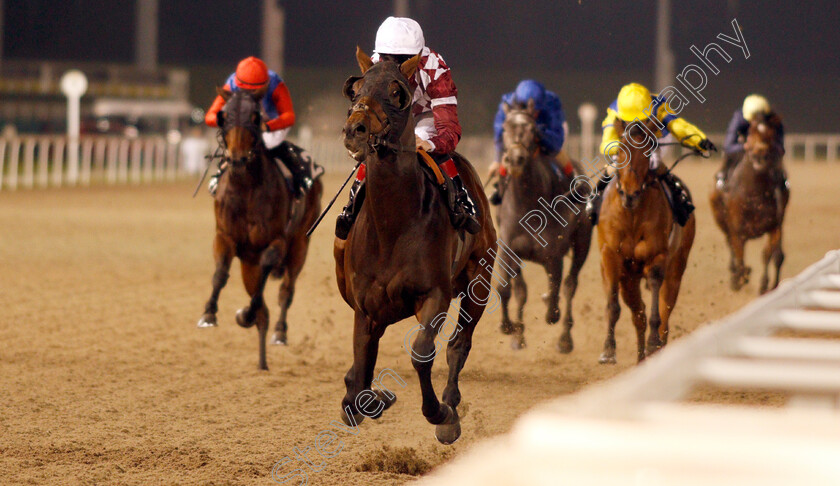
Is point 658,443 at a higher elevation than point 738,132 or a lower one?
lower

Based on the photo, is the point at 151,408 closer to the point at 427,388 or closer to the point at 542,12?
the point at 427,388

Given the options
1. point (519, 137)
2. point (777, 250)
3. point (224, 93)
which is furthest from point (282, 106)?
point (777, 250)

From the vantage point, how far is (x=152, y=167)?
2405 centimetres

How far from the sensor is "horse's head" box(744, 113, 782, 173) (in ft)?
31.7

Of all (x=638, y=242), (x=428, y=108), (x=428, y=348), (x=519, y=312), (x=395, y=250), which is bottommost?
(x=519, y=312)

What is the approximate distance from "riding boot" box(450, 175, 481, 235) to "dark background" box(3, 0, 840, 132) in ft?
95.0

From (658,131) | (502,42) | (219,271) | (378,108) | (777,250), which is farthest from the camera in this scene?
(502,42)

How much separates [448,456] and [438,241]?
35.6 inches

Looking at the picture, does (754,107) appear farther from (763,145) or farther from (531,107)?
(531,107)

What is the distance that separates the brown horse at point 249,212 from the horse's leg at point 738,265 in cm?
433

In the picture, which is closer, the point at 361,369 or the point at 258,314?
the point at 361,369

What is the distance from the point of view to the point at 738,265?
31.1ft

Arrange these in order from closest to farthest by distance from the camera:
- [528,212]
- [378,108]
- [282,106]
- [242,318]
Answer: [378,108] → [242,318] → [282,106] → [528,212]

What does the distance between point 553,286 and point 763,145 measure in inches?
128
